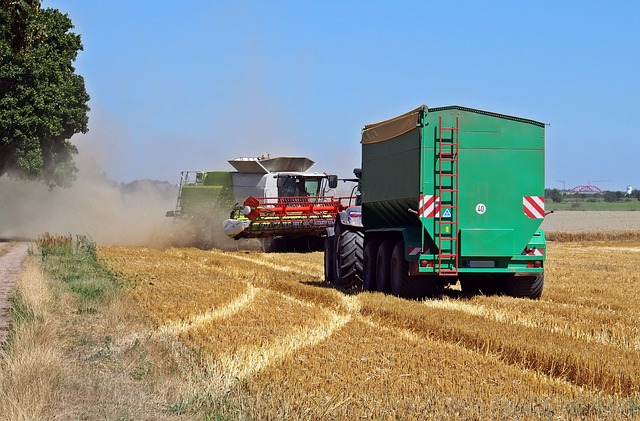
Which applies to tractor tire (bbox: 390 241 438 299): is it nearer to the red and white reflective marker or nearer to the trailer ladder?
the trailer ladder

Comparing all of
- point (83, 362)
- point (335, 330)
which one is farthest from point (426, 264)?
point (83, 362)

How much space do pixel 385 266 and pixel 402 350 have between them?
694 centimetres

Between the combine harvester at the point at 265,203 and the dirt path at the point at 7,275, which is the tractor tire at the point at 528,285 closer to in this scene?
the dirt path at the point at 7,275

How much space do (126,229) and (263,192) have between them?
10735 millimetres

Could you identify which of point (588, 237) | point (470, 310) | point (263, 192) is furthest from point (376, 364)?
point (588, 237)

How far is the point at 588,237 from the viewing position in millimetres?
47750

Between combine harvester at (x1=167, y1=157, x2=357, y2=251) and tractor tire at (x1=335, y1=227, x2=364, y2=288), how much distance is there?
11.4 metres

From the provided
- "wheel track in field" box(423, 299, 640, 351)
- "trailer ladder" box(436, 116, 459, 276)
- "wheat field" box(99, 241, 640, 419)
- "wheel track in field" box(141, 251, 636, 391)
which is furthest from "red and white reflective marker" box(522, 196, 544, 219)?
"wheel track in field" box(141, 251, 636, 391)

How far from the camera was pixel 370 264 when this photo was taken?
1755 centimetres

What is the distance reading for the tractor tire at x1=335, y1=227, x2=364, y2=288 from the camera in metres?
18.1

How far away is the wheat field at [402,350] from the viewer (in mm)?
7246

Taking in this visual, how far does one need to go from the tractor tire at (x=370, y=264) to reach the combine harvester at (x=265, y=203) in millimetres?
12023

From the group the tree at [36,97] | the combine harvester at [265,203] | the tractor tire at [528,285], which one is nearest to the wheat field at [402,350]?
the tractor tire at [528,285]

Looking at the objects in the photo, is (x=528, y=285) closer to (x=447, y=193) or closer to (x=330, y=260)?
(x=447, y=193)
